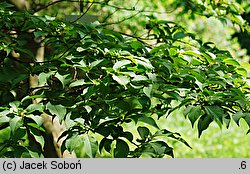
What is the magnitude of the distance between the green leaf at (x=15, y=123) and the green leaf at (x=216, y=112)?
20.5 inches

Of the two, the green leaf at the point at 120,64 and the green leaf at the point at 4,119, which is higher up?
the green leaf at the point at 120,64

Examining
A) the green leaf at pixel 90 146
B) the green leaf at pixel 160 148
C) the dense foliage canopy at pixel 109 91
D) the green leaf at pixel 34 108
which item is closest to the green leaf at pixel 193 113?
the dense foliage canopy at pixel 109 91

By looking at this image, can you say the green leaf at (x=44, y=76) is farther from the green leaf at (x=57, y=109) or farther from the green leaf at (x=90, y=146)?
the green leaf at (x=90, y=146)

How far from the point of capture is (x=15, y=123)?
1.26 meters

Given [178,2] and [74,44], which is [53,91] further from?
[178,2]

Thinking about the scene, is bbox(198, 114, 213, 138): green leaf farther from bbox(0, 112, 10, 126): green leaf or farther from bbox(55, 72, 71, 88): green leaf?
bbox(0, 112, 10, 126): green leaf

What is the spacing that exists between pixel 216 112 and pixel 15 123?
56cm

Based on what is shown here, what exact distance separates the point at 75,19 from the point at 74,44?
1.04 ft

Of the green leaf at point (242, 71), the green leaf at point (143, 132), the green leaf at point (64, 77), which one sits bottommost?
the green leaf at point (143, 132)

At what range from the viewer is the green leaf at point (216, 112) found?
50.3 inches

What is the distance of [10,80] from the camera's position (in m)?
1.49

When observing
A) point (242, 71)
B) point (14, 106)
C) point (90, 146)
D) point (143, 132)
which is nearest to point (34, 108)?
point (14, 106)

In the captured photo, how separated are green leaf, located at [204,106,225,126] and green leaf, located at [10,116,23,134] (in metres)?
0.52

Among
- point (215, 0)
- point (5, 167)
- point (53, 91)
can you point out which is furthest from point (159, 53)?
point (215, 0)
